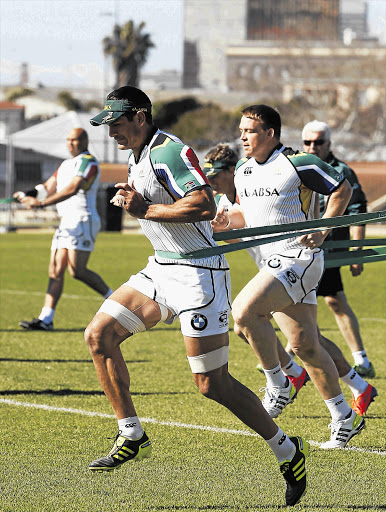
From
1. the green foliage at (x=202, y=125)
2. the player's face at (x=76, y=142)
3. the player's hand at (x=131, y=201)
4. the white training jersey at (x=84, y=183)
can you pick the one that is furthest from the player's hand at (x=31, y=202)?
the green foliage at (x=202, y=125)

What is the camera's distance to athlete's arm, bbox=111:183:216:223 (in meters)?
5.14

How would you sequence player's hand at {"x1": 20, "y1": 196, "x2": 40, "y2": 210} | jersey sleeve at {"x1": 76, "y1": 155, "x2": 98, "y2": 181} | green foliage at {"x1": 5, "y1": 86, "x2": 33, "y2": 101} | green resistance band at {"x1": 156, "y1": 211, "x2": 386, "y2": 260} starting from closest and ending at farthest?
green resistance band at {"x1": 156, "y1": 211, "x2": 386, "y2": 260}
player's hand at {"x1": 20, "y1": 196, "x2": 40, "y2": 210}
jersey sleeve at {"x1": 76, "y1": 155, "x2": 98, "y2": 181}
green foliage at {"x1": 5, "y1": 86, "x2": 33, "y2": 101}

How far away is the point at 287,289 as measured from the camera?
646 centimetres

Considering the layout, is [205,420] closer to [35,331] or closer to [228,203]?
[228,203]

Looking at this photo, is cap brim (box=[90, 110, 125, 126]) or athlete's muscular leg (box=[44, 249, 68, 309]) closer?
cap brim (box=[90, 110, 125, 126])

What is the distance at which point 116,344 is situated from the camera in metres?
5.55

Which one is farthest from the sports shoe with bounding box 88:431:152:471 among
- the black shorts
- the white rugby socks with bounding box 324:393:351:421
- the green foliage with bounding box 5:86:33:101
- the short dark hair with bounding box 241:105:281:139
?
the green foliage with bounding box 5:86:33:101

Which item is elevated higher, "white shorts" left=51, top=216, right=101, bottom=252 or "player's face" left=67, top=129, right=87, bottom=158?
"player's face" left=67, top=129, right=87, bottom=158

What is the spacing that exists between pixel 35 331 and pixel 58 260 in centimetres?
89

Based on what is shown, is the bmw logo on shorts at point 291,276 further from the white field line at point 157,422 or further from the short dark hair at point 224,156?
the short dark hair at point 224,156

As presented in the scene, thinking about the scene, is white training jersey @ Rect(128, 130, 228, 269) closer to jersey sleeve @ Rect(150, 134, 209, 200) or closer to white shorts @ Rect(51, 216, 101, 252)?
jersey sleeve @ Rect(150, 134, 209, 200)

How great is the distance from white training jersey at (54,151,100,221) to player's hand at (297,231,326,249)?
17.8ft

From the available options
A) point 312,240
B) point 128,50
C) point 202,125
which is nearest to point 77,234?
point 312,240

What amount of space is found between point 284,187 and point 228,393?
5.85 ft
